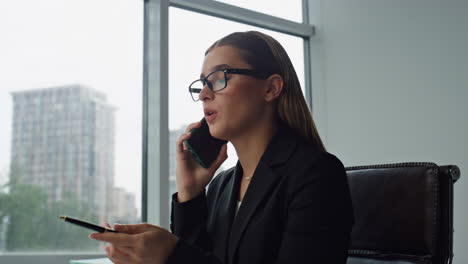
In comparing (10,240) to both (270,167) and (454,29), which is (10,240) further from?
(454,29)

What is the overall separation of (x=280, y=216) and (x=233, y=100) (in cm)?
33

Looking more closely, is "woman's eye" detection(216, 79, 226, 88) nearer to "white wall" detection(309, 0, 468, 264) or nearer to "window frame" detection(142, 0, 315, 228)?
"window frame" detection(142, 0, 315, 228)

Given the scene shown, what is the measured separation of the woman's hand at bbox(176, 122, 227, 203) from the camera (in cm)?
144

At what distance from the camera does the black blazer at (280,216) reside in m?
1.06

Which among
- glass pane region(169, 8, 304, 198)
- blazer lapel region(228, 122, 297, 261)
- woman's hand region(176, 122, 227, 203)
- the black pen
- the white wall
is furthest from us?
glass pane region(169, 8, 304, 198)

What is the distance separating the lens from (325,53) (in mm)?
3285

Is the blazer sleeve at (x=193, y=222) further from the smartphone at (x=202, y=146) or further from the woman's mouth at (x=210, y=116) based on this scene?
the woman's mouth at (x=210, y=116)

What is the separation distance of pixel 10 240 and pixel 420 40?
7.44 ft

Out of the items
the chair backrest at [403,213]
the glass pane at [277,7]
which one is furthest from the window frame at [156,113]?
the chair backrest at [403,213]

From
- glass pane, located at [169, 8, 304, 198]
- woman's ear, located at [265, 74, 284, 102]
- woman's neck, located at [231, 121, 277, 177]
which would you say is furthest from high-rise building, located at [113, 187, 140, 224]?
woman's ear, located at [265, 74, 284, 102]

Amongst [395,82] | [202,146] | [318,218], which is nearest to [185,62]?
[395,82]

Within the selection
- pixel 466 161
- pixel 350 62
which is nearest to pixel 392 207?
pixel 466 161

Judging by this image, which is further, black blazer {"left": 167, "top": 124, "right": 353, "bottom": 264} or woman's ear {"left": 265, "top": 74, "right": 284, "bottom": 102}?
woman's ear {"left": 265, "top": 74, "right": 284, "bottom": 102}

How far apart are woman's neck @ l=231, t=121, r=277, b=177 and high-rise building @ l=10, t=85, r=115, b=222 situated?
1144 mm
